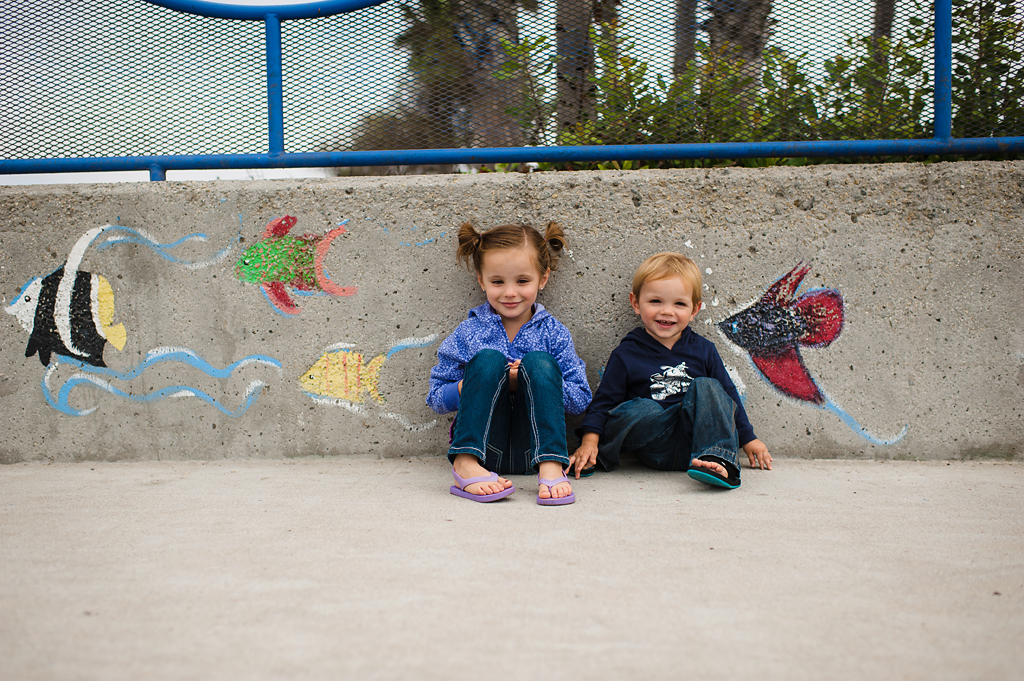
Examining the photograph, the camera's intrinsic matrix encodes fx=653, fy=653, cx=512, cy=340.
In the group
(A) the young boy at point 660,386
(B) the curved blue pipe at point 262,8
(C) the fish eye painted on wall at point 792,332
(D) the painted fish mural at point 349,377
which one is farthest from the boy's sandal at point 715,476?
(B) the curved blue pipe at point 262,8

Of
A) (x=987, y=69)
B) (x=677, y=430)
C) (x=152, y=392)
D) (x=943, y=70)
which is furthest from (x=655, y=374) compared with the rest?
(x=152, y=392)

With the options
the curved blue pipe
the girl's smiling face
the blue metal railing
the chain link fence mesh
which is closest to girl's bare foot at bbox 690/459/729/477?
the girl's smiling face

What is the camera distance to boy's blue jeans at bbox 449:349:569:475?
7.36 ft

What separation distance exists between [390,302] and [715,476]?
1.42 m

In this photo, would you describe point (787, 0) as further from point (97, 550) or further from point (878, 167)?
point (97, 550)

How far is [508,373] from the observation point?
93.4 inches

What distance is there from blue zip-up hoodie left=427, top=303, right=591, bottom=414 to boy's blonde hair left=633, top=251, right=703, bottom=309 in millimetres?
361

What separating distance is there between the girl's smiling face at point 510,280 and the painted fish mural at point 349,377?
1.16ft

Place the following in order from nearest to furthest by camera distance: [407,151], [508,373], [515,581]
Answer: [515,581]
[508,373]
[407,151]

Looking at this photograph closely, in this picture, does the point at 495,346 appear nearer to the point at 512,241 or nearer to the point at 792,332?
the point at 512,241

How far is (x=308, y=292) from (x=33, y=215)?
1175 millimetres

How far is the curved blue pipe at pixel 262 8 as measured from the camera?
2.74 m

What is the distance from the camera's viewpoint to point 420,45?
2754mm

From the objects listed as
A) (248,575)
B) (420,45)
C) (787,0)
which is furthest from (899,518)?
(420,45)
